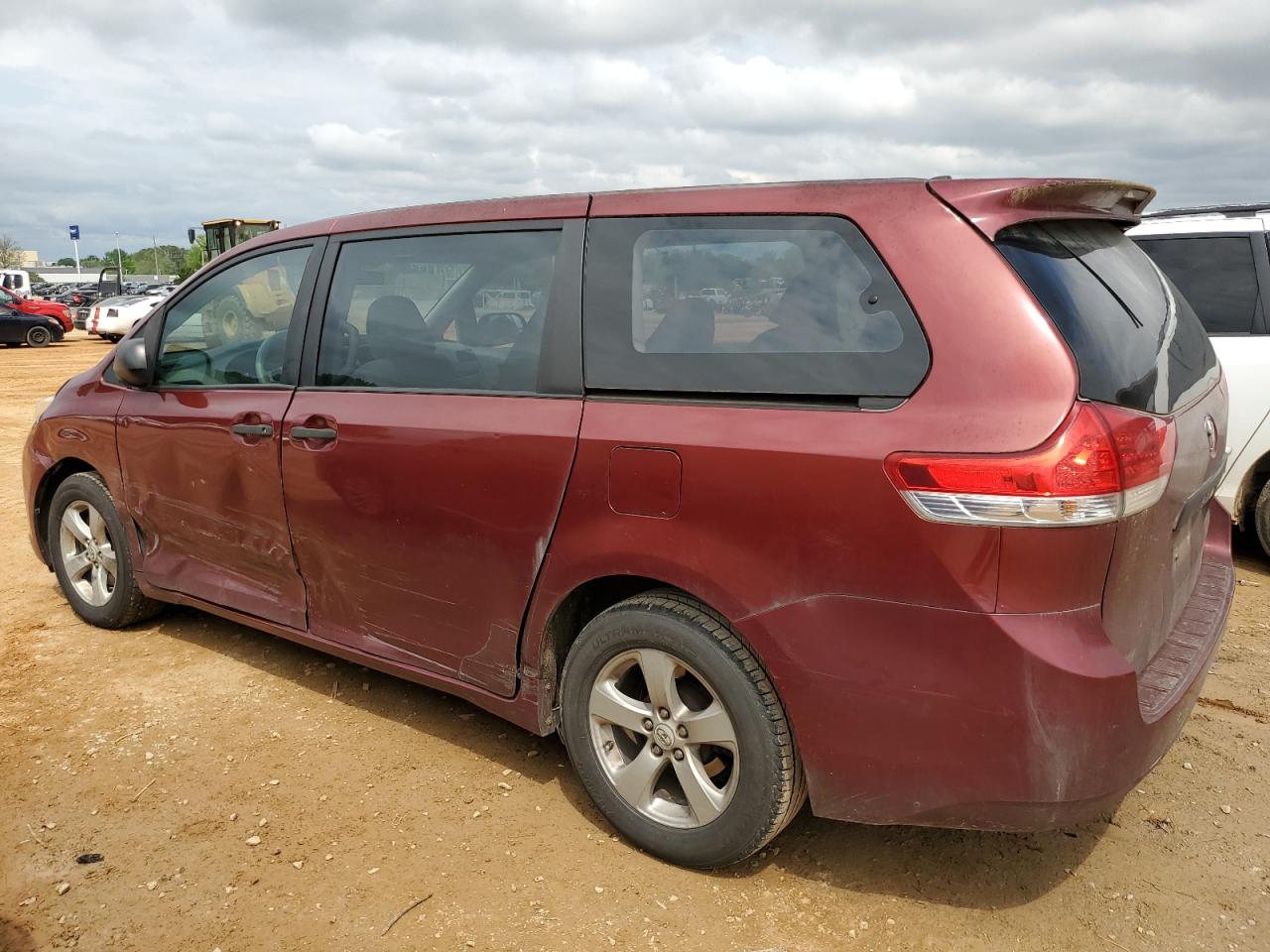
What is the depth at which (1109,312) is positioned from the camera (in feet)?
8.00

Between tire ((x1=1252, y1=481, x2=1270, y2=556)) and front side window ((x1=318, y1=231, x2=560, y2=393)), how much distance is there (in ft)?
14.7

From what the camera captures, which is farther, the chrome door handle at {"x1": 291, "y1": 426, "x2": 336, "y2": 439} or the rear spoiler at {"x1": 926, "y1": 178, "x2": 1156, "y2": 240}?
the chrome door handle at {"x1": 291, "y1": 426, "x2": 336, "y2": 439}

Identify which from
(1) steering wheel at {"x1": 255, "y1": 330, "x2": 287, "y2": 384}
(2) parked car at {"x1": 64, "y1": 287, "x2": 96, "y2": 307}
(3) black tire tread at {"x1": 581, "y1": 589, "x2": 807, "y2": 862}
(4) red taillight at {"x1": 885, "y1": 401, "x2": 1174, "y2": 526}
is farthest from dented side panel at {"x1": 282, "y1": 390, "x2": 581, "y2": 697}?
(2) parked car at {"x1": 64, "y1": 287, "x2": 96, "y2": 307}

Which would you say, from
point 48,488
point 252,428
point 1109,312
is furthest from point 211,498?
point 1109,312

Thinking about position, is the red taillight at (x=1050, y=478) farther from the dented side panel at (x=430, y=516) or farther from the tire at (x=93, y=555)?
the tire at (x=93, y=555)

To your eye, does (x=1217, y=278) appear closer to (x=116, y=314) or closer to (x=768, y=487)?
(x=768, y=487)

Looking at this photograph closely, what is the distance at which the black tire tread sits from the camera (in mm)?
2490

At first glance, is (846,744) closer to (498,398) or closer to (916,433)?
(916,433)

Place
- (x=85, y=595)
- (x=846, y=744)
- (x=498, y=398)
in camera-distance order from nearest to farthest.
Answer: (x=846, y=744), (x=498, y=398), (x=85, y=595)

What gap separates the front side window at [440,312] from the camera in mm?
2998

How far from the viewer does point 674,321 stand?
8.81ft

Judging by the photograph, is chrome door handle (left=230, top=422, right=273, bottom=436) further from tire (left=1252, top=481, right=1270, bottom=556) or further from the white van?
the white van

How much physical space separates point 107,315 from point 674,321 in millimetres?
28155

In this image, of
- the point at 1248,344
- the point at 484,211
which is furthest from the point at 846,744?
the point at 1248,344
